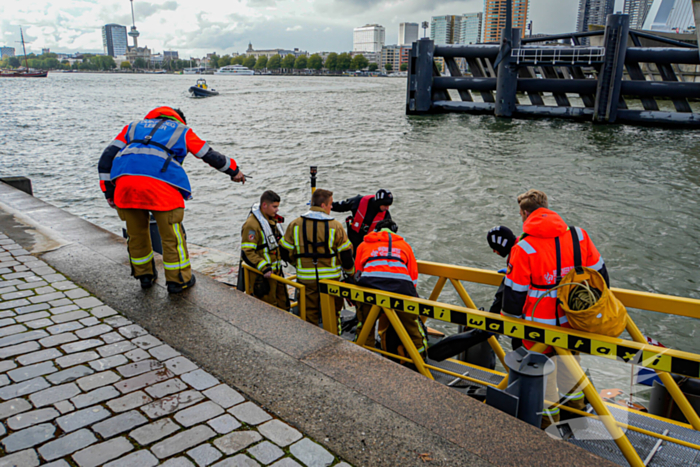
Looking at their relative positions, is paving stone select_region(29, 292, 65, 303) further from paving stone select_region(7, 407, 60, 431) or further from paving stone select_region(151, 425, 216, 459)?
paving stone select_region(151, 425, 216, 459)

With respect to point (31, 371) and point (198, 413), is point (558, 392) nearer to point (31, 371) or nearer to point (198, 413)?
point (198, 413)

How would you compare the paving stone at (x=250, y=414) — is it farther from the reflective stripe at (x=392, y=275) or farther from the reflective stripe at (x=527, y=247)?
the reflective stripe at (x=527, y=247)

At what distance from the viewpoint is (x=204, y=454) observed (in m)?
2.46

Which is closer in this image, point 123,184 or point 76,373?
point 76,373

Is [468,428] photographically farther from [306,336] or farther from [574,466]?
[306,336]

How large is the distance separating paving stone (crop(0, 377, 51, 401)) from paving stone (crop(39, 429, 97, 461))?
58 centimetres

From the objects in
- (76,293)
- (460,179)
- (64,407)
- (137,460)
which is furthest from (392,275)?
(460,179)

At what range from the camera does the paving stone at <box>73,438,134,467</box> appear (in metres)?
2.40

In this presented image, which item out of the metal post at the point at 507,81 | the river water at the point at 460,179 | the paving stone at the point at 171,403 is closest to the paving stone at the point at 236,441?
the paving stone at the point at 171,403

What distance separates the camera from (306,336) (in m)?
3.81

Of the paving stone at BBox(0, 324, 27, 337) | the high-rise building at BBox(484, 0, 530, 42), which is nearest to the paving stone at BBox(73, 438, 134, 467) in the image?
the paving stone at BBox(0, 324, 27, 337)

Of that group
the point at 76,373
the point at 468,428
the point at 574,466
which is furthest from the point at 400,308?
the point at 76,373

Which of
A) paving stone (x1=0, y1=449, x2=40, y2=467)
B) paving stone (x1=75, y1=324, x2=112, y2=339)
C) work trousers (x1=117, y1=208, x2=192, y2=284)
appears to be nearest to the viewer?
paving stone (x1=0, y1=449, x2=40, y2=467)

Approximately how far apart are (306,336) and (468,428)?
147cm
